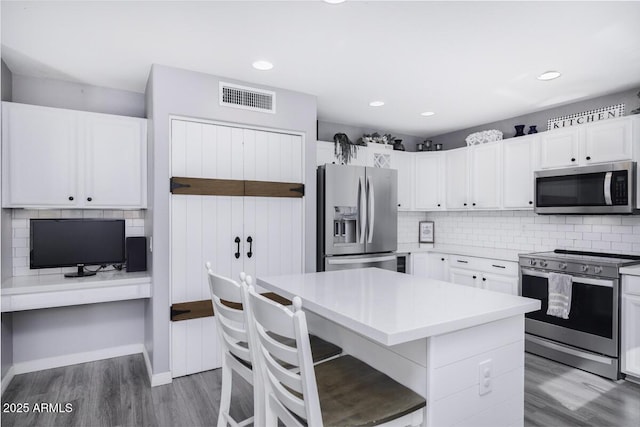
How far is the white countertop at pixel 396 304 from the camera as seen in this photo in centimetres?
135

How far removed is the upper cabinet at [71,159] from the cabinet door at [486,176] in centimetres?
384

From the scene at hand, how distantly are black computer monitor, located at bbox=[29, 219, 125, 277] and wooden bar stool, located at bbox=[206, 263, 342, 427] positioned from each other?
1927 millimetres

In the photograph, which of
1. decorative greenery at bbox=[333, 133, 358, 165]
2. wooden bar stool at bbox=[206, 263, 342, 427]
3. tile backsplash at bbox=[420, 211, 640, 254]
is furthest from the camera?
decorative greenery at bbox=[333, 133, 358, 165]

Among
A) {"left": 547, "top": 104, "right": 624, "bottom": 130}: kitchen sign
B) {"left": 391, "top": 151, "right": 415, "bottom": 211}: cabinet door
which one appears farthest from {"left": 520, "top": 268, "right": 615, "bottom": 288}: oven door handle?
{"left": 391, "top": 151, "right": 415, "bottom": 211}: cabinet door

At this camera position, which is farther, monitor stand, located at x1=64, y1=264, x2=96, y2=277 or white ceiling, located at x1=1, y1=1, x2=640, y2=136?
monitor stand, located at x1=64, y1=264, x2=96, y2=277

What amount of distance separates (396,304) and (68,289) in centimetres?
262

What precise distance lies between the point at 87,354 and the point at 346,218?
9.20ft

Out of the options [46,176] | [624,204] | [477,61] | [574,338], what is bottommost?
[574,338]

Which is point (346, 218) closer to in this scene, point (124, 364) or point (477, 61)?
point (477, 61)

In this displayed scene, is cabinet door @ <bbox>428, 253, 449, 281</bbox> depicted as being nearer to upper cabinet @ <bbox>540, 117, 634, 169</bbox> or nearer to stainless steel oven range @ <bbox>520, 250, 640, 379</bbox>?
stainless steel oven range @ <bbox>520, 250, 640, 379</bbox>

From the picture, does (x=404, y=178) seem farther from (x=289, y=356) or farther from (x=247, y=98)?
(x=289, y=356)

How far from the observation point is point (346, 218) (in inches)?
159

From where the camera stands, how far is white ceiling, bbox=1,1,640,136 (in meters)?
2.20

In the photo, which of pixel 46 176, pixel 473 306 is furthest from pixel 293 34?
pixel 46 176
